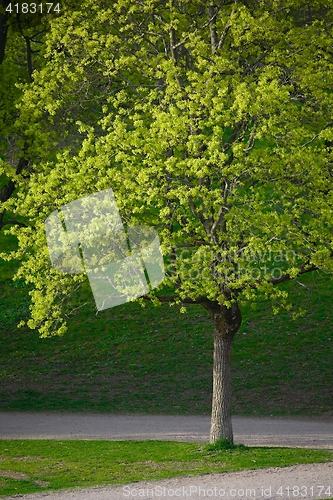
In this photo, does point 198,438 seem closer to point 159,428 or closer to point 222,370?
point 159,428

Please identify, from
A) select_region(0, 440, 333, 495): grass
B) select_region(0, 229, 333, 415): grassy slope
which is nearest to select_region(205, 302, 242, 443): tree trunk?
select_region(0, 440, 333, 495): grass

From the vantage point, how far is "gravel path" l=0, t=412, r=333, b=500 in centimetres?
1070

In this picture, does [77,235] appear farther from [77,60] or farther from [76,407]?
[76,407]

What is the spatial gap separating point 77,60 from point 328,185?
5717 mm

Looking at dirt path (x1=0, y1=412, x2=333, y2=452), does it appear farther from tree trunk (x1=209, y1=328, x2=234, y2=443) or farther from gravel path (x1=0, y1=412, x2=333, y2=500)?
tree trunk (x1=209, y1=328, x2=234, y2=443)

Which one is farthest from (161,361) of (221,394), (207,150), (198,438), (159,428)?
(207,150)

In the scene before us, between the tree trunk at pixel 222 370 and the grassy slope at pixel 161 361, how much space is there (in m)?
4.59

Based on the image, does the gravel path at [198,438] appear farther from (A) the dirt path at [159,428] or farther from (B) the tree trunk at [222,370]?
(B) the tree trunk at [222,370]

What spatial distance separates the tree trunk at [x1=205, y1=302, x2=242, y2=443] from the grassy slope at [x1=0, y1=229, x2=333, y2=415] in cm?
459

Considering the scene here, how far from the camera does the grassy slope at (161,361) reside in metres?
19.7

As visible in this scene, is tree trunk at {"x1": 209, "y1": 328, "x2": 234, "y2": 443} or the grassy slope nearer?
tree trunk at {"x1": 209, "y1": 328, "x2": 234, "y2": 443}

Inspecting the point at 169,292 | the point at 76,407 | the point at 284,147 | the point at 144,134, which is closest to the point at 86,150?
the point at 144,134

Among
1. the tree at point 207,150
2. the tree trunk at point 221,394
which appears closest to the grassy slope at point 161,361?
the tree trunk at point 221,394

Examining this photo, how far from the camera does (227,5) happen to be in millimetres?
14781
